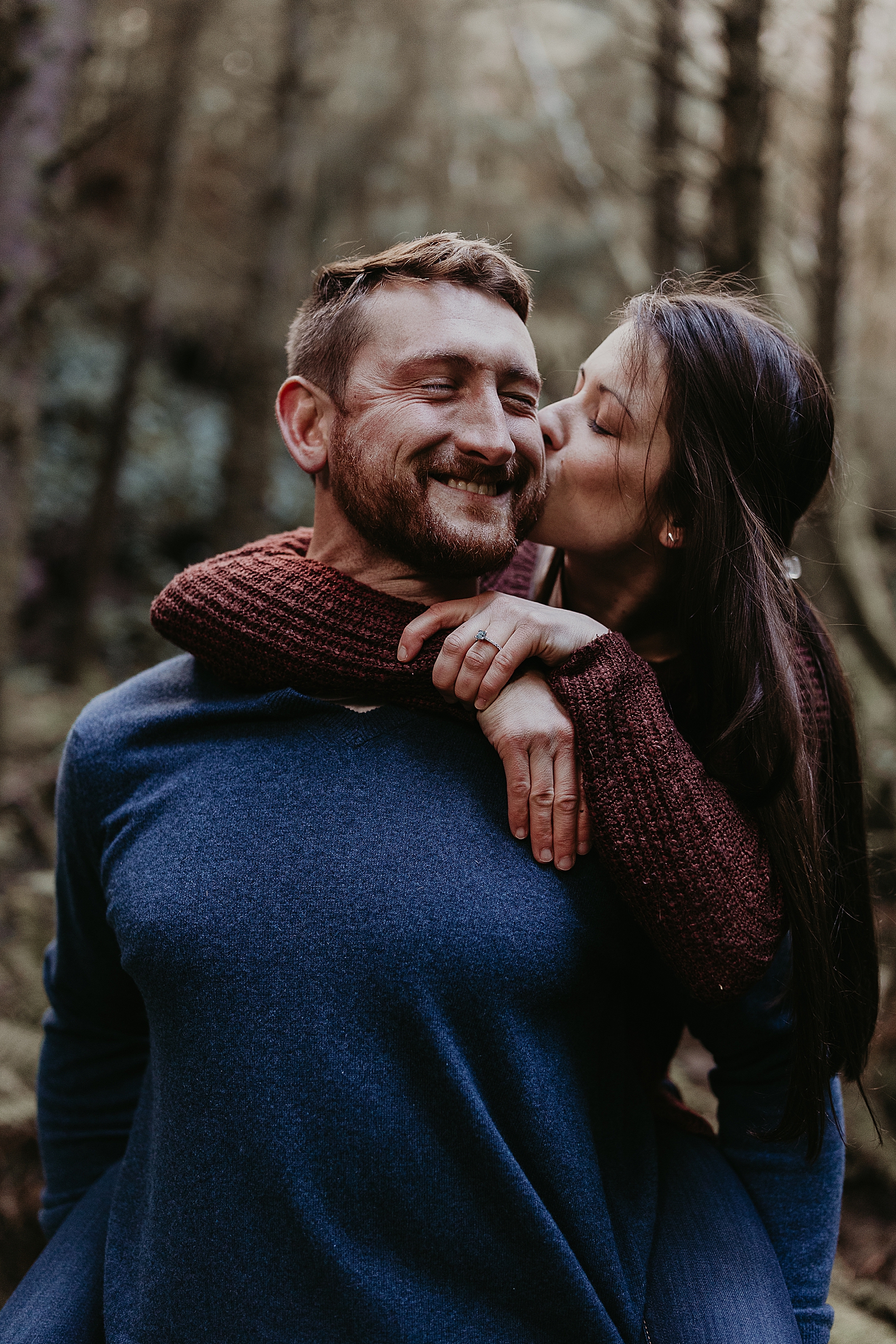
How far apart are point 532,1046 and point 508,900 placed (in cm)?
24

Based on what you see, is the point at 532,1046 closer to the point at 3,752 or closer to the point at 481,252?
the point at 481,252

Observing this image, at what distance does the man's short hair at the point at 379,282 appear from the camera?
1.92 m

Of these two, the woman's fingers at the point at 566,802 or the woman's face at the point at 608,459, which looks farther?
the woman's face at the point at 608,459

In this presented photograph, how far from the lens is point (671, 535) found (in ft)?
6.33

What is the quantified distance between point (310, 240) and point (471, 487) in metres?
14.2

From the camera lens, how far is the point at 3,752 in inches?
227

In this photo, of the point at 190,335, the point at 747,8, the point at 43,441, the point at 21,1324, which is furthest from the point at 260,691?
the point at 190,335

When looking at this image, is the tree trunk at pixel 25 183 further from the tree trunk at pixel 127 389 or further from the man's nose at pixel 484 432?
the tree trunk at pixel 127 389

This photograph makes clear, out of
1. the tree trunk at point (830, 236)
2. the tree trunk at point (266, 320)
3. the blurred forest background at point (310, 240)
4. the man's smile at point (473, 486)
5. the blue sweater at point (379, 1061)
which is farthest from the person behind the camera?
the tree trunk at point (266, 320)

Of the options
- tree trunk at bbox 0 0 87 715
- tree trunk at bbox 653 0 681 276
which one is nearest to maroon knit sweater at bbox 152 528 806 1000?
tree trunk at bbox 653 0 681 276

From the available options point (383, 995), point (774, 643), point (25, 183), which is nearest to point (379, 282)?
point (774, 643)

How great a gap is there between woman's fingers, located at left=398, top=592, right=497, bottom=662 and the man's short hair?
19.1 inches

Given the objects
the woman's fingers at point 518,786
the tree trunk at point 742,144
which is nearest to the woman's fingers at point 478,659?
the woman's fingers at point 518,786

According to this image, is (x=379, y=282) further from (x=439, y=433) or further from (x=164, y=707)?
(x=164, y=707)
